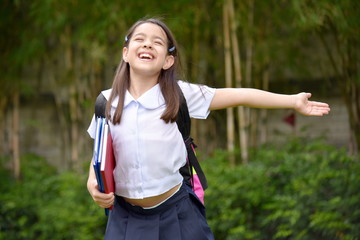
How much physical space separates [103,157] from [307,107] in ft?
2.38

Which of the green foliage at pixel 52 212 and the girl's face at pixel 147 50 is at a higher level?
the girl's face at pixel 147 50

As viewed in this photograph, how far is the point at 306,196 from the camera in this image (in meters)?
3.95

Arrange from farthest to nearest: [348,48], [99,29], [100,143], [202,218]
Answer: [99,29] < [348,48] < [202,218] < [100,143]

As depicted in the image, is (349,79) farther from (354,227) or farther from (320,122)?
(354,227)

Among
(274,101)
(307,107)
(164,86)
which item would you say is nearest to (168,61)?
(164,86)

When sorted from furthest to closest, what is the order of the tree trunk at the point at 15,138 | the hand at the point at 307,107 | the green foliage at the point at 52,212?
the tree trunk at the point at 15,138 < the green foliage at the point at 52,212 < the hand at the point at 307,107

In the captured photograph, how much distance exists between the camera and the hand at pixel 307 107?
2.07 metres

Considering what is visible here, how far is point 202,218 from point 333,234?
70.2 inches

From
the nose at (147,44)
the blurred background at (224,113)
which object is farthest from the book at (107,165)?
the blurred background at (224,113)

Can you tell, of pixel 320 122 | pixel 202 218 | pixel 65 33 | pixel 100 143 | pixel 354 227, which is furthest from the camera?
pixel 65 33

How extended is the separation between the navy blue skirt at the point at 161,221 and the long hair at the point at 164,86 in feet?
0.89

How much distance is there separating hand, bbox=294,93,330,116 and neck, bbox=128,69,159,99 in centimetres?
50

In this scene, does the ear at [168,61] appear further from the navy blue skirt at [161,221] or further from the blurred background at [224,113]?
the blurred background at [224,113]

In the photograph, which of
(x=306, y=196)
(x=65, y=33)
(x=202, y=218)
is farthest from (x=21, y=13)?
(x=202, y=218)
